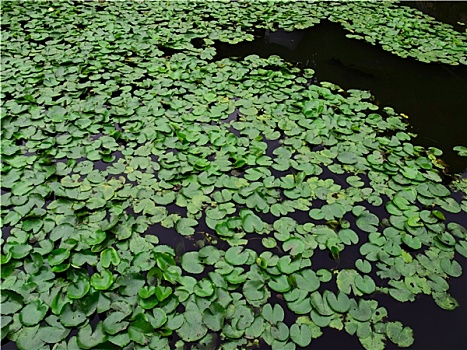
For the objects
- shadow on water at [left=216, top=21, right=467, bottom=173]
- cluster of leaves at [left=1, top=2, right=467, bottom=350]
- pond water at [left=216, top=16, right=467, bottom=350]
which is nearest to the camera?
cluster of leaves at [left=1, top=2, right=467, bottom=350]

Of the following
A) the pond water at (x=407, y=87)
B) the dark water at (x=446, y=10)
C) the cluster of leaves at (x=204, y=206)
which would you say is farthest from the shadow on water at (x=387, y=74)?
the dark water at (x=446, y=10)

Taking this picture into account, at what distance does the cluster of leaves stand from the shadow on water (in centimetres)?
26

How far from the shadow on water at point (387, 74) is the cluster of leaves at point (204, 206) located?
256 millimetres

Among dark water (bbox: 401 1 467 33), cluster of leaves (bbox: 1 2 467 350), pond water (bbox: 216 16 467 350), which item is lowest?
pond water (bbox: 216 16 467 350)

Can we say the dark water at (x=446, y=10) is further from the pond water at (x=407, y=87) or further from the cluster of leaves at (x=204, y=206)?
the cluster of leaves at (x=204, y=206)

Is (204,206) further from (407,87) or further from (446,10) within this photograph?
(446,10)

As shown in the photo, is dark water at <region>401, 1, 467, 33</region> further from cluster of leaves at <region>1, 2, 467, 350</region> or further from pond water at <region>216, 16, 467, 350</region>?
cluster of leaves at <region>1, 2, 467, 350</region>

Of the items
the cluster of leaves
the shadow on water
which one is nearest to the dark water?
the shadow on water

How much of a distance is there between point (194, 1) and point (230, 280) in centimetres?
452

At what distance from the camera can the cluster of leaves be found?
173 centimetres

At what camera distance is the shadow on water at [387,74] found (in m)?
3.19

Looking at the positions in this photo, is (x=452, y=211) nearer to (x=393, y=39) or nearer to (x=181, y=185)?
(x=181, y=185)

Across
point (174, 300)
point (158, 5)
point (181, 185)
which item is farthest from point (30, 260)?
point (158, 5)

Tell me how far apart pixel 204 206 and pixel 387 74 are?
2.73 metres
